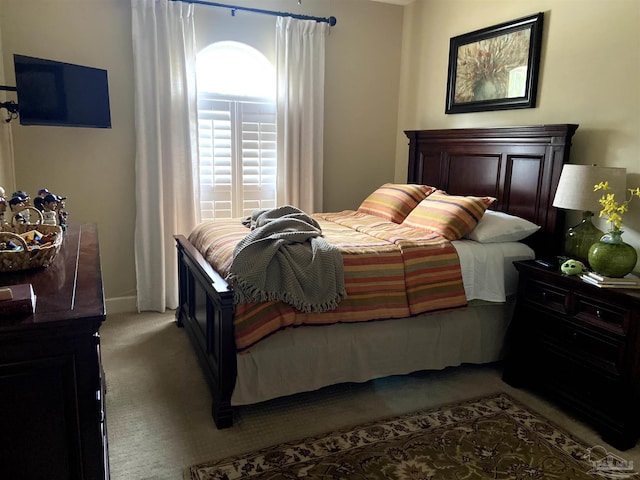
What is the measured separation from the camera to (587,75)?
304 cm

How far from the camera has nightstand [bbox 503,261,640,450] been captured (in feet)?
7.60

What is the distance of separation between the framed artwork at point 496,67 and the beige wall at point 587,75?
63 millimetres

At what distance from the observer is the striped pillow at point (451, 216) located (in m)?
3.10

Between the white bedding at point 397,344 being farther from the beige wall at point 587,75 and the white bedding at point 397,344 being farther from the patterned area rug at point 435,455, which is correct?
the beige wall at point 587,75

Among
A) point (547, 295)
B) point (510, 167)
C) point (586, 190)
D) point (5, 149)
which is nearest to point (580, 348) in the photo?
point (547, 295)

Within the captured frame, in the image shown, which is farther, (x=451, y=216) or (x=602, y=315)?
(x=451, y=216)

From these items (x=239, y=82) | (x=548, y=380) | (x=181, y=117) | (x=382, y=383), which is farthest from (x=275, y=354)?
(x=239, y=82)

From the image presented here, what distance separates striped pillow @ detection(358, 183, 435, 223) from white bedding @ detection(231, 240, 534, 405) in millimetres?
709

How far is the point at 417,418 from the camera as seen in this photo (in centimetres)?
251

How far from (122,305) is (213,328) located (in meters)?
1.79

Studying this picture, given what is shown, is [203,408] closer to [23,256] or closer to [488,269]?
[23,256]

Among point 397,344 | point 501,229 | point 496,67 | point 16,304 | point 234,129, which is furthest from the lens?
point 234,129

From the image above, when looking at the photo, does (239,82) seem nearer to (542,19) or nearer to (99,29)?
(99,29)

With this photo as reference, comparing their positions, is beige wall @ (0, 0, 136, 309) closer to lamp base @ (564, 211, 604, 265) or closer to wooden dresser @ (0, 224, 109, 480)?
wooden dresser @ (0, 224, 109, 480)
